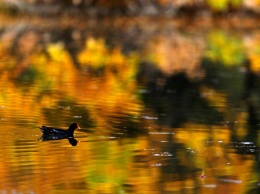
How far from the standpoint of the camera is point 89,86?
17000mm

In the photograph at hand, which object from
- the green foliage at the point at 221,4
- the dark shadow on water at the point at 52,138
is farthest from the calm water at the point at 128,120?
the green foliage at the point at 221,4

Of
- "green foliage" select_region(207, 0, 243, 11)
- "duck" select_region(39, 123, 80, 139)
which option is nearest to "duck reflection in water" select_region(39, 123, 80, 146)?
"duck" select_region(39, 123, 80, 139)

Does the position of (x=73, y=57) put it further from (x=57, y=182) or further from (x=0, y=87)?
(x=57, y=182)

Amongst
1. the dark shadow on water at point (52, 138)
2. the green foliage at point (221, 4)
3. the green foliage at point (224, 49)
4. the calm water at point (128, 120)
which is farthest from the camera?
the green foliage at point (221, 4)

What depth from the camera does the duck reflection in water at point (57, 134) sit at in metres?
11.0

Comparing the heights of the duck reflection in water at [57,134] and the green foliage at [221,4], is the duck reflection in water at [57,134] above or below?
below

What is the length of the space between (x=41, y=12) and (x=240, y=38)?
36.6 ft

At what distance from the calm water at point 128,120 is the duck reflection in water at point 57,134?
94 mm

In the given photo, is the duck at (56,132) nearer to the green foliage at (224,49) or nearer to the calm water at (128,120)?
the calm water at (128,120)

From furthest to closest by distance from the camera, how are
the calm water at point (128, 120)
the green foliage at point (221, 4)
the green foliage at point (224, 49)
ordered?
the green foliage at point (221, 4), the green foliage at point (224, 49), the calm water at point (128, 120)

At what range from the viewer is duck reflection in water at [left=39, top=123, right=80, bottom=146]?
11008mm

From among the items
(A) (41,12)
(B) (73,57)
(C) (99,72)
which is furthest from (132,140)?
(A) (41,12)

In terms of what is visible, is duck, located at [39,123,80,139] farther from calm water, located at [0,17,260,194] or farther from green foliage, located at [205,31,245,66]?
green foliage, located at [205,31,245,66]

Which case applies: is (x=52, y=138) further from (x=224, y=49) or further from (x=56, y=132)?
(x=224, y=49)
